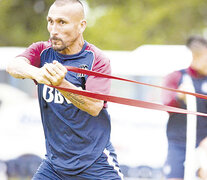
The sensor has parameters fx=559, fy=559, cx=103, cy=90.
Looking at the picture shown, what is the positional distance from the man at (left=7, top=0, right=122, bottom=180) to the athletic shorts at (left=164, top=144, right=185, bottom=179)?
208 centimetres

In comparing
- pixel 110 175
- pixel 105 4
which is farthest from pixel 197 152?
pixel 105 4

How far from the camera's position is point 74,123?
4.32 meters

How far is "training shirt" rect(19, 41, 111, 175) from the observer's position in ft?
14.2

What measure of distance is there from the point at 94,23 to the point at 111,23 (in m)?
0.64

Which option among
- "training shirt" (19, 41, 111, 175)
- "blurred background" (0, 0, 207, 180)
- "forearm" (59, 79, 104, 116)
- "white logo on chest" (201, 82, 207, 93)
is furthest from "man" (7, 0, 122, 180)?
"blurred background" (0, 0, 207, 180)

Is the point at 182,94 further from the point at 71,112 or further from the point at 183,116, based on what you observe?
the point at 71,112

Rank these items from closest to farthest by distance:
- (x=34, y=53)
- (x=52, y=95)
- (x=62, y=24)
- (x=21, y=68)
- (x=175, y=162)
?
1. (x=21, y=68)
2. (x=62, y=24)
3. (x=52, y=95)
4. (x=34, y=53)
5. (x=175, y=162)

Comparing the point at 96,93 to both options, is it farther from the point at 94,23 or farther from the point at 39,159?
the point at 94,23

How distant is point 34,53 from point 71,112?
58 cm

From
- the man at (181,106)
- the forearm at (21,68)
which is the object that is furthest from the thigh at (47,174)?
the man at (181,106)

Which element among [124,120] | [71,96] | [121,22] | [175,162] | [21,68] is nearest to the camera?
[71,96]

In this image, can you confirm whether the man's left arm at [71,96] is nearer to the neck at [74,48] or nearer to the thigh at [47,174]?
the neck at [74,48]

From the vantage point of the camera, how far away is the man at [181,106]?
644 cm

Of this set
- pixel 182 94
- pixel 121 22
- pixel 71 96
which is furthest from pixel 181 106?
pixel 121 22
